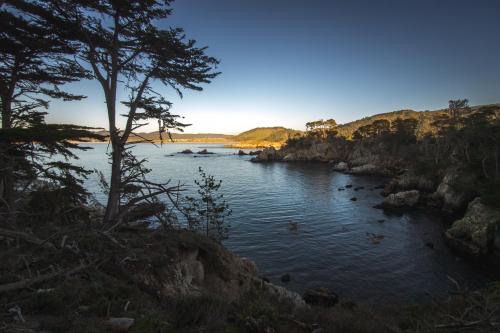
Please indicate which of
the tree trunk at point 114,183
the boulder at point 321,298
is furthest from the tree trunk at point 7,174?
the boulder at point 321,298

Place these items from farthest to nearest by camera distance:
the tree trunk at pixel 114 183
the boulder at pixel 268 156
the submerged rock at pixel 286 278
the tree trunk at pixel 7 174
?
the boulder at pixel 268 156 < the submerged rock at pixel 286 278 < the tree trunk at pixel 7 174 < the tree trunk at pixel 114 183

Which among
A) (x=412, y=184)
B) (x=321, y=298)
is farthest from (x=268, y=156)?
(x=321, y=298)

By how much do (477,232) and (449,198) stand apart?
16173 millimetres

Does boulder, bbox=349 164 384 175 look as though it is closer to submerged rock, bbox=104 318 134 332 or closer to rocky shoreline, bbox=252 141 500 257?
rocky shoreline, bbox=252 141 500 257

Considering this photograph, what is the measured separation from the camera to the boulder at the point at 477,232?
76.7 feet

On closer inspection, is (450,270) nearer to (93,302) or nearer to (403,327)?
(403,327)

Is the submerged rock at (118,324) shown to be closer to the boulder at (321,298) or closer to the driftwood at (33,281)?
the driftwood at (33,281)

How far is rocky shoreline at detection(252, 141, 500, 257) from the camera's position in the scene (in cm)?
2388

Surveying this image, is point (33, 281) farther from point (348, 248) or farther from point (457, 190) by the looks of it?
point (457, 190)

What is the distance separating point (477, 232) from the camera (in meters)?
24.3

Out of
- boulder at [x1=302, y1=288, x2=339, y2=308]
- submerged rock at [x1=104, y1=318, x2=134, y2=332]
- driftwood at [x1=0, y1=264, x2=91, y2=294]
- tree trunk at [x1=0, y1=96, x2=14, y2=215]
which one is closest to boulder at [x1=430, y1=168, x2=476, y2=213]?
boulder at [x1=302, y1=288, x2=339, y2=308]

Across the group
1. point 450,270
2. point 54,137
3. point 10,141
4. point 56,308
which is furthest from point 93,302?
point 450,270

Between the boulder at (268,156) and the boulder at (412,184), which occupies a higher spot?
the boulder at (268,156)

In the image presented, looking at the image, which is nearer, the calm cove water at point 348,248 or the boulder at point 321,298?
the boulder at point 321,298
